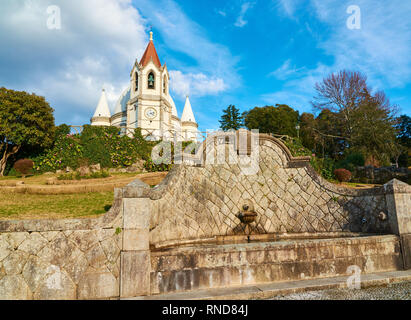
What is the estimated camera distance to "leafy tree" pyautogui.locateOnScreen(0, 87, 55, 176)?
1883 cm

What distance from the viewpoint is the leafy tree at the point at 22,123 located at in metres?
18.8

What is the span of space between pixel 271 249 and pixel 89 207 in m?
6.65

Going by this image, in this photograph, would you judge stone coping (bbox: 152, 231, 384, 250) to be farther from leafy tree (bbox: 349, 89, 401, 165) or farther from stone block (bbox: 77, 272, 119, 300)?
leafy tree (bbox: 349, 89, 401, 165)

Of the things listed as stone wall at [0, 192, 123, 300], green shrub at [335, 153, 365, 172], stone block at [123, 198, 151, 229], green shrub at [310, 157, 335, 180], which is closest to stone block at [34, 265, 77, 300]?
stone wall at [0, 192, 123, 300]

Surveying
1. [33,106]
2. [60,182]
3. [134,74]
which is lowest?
[60,182]

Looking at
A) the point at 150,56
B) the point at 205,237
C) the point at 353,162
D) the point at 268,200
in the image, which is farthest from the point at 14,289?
the point at 150,56

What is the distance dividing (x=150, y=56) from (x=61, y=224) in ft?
134

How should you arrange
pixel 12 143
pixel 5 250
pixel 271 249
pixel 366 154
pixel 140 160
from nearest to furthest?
pixel 5 250 → pixel 271 249 → pixel 12 143 → pixel 140 160 → pixel 366 154

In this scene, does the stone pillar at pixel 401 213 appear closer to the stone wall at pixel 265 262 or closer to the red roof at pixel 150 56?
the stone wall at pixel 265 262

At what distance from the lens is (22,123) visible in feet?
63.9

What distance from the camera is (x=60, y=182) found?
1262 centimetres

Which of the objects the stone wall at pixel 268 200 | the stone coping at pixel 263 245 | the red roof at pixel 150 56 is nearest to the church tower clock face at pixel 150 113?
the red roof at pixel 150 56
